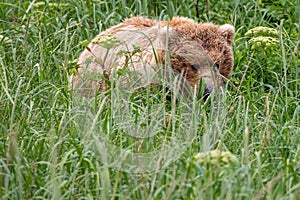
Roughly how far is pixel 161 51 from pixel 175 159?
1.85 meters

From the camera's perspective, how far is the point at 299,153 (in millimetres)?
4281

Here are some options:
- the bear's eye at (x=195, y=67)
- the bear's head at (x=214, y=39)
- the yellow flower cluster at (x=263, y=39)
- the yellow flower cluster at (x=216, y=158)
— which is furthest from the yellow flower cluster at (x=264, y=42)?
the yellow flower cluster at (x=216, y=158)

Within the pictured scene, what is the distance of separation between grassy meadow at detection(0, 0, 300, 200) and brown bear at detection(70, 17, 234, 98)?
0.69 feet

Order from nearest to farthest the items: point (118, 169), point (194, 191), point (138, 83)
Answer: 1. point (194, 191)
2. point (118, 169)
3. point (138, 83)

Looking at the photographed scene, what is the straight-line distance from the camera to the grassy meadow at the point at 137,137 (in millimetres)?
3758

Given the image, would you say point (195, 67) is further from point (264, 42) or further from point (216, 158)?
point (216, 158)

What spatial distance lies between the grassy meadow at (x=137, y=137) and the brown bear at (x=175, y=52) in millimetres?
210

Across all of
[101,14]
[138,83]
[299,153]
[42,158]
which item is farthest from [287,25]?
[42,158]

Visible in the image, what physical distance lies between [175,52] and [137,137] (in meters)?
1.59

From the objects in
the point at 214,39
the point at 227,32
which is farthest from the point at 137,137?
the point at 227,32

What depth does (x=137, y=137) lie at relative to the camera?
14.6 ft

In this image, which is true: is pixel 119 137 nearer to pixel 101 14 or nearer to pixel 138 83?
pixel 138 83

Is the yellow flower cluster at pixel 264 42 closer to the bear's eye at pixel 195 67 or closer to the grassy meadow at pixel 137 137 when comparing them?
the grassy meadow at pixel 137 137

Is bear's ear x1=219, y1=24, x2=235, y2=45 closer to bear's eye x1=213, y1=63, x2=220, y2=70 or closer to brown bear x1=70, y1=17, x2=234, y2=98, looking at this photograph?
brown bear x1=70, y1=17, x2=234, y2=98
